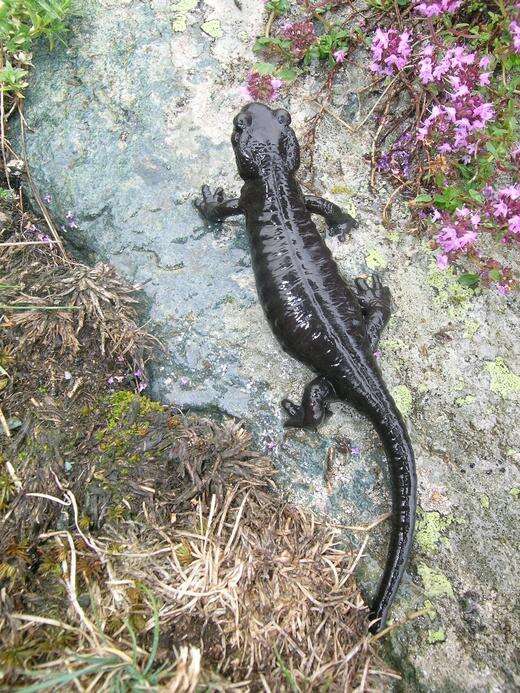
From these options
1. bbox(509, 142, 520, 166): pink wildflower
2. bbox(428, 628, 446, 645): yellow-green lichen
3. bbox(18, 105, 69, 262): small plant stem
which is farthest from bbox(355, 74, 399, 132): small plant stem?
bbox(428, 628, 446, 645): yellow-green lichen

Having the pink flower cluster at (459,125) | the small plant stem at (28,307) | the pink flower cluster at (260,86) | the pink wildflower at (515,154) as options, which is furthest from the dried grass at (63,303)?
the pink wildflower at (515,154)

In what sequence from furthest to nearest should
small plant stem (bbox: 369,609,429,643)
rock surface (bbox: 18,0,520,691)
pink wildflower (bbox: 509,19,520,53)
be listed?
pink wildflower (bbox: 509,19,520,53) → rock surface (bbox: 18,0,520,691) → small plant stem (bbox: 369,609,429,643)

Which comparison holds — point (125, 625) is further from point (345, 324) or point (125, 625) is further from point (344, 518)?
point (345, 324)

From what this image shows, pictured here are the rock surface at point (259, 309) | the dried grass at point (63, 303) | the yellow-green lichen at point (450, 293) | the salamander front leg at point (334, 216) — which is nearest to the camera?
the rock surface at point (259, 309)

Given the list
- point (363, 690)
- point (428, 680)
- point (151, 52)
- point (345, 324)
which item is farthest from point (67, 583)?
point (151, 52)

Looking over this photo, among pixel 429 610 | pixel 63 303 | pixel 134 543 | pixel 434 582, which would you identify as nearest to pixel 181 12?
pixel 63 303

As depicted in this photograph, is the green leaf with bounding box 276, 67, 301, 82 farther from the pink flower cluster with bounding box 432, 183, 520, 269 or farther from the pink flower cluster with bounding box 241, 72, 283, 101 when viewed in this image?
the pink flower cluster with bounding box 432, 183, 520, 269

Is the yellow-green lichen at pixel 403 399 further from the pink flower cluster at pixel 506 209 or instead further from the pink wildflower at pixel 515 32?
the pink wildflower at pixel 515 32
